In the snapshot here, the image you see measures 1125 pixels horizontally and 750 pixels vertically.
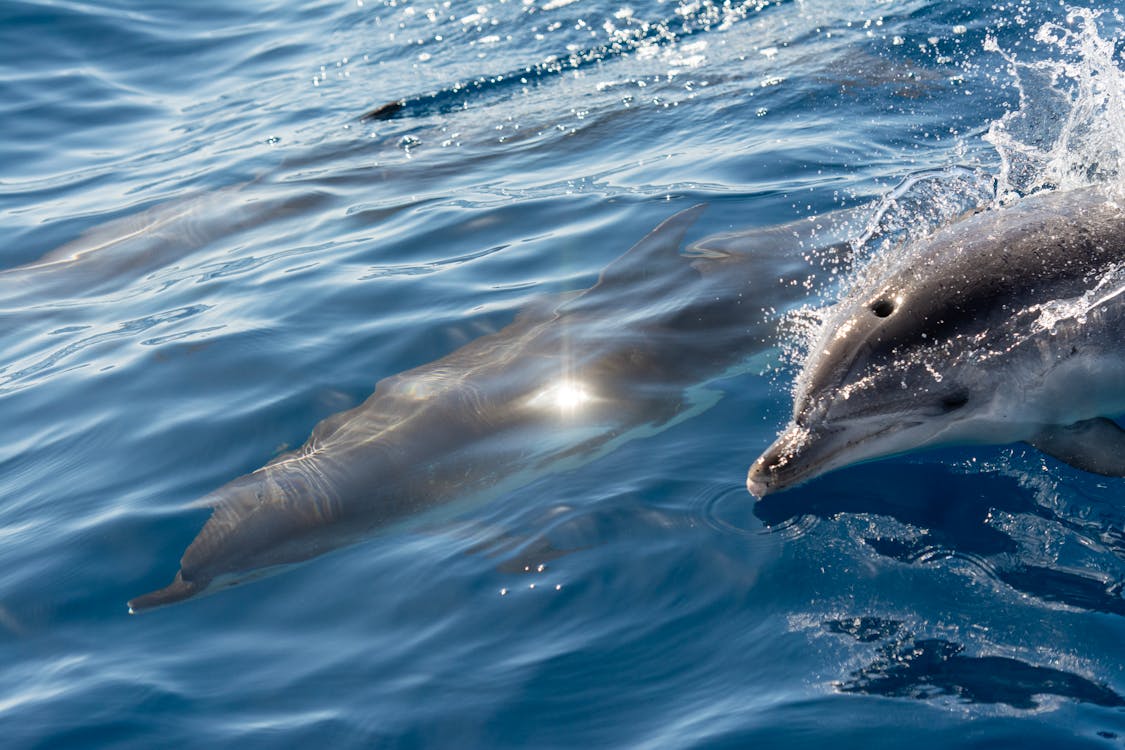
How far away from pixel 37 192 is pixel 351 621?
30.6 ft

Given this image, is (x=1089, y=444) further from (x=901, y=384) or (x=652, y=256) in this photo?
(x=652, y=256)

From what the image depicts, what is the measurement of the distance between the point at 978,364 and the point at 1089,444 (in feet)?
1.87

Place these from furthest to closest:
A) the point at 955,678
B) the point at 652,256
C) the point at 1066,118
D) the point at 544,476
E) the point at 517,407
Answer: the point at 1066,118 < the point at 652,256 < the point at 517,407 < the point at 544,476 < the point at 955,678

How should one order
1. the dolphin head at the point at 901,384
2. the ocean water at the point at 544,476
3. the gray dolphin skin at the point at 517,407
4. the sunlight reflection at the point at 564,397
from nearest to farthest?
the ocean water at the point at 544,476, the dolphin head at the point at 901,384, the gray dolphin skin at the point at 517,407, the sunlight reflection at the point at 564,397

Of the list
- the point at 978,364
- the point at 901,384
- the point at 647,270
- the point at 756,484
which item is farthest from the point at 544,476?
the point at 647,270

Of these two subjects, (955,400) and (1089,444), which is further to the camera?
(955,400)

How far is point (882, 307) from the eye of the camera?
5645mm

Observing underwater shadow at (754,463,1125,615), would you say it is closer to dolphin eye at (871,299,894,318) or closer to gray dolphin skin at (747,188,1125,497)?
gray dolphin skin at (747,188,1125,497)

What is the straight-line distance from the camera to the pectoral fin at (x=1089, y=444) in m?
5.30

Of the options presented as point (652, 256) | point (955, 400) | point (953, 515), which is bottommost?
point (953, 515)

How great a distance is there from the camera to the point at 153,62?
1700cm

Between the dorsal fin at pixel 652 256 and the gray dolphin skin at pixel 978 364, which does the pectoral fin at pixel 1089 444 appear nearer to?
the gray dolphin skin at pixel 978 364

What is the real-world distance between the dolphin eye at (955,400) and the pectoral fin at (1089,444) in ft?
1.25

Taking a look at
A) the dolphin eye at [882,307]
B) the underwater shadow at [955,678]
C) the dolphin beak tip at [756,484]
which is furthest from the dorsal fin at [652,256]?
the underwater shadow at [955,678]
